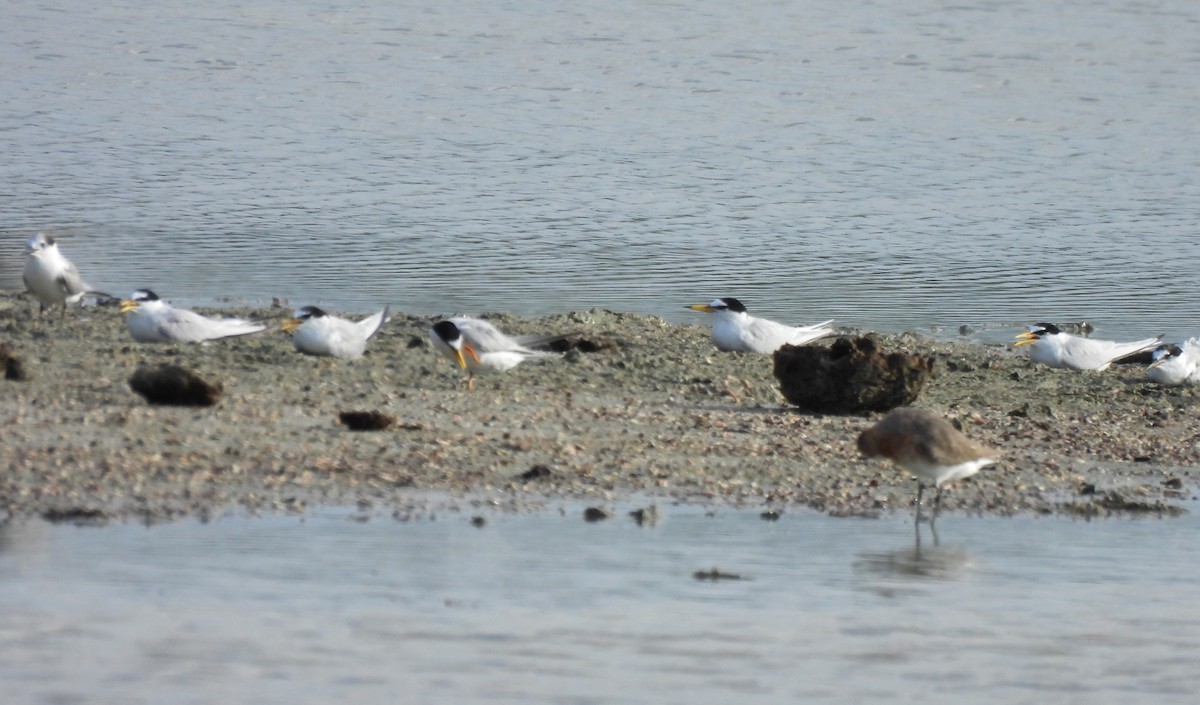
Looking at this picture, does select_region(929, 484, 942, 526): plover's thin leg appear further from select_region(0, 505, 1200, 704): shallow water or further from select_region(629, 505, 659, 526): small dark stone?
select_region(629, 505, 659, 526): small dark stone

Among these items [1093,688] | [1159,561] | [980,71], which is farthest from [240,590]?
[980,71]

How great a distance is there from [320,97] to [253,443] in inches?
896

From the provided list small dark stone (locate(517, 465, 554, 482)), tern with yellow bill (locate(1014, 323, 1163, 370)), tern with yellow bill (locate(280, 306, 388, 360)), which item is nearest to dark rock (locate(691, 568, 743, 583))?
small dark stone (locate(517, 465, 554, 482))

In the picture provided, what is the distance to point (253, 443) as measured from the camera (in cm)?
878

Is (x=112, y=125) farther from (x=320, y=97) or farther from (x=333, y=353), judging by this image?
(x=333, y=353)

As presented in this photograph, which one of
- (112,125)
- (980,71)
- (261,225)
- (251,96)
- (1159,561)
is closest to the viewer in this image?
(1159,561)

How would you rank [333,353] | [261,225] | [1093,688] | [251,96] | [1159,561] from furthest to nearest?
[251,96], [261,225], [333,353], [1159,561], [1093,688]

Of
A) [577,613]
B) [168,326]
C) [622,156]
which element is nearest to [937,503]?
[577,613]

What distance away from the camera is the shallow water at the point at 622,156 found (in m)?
17.6

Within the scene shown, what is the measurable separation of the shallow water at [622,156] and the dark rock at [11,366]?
5.35 meters

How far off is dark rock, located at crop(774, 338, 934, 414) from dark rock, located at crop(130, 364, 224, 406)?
3394mm

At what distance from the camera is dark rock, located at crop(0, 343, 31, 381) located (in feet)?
32.1

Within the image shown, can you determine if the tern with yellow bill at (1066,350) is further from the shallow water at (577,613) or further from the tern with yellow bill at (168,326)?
the tern with yellow bill at (168,326)

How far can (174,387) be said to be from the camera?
30.6ft
